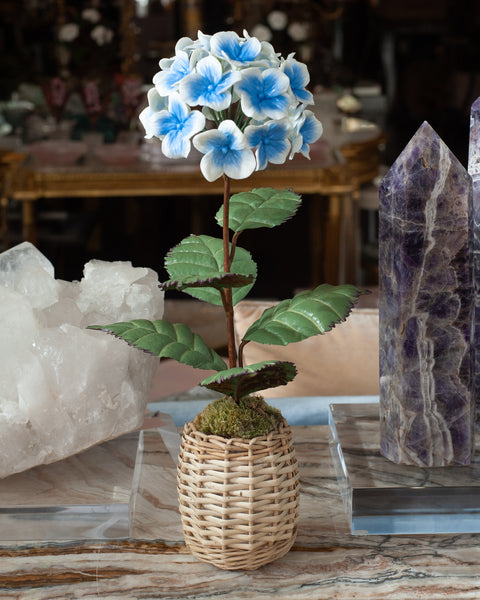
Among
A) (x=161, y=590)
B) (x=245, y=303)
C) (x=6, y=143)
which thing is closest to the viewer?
(x=161, y=590)

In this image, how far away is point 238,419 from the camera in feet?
2.37

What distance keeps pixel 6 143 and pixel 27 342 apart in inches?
143

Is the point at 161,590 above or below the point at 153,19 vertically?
below

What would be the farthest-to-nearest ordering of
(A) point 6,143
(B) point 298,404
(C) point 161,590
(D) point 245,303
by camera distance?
(A) point 6,143 → (D) point 245,303 → (B) point 298,404 → (C) point 161,590

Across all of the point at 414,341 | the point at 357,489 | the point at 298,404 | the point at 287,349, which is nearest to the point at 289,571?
the point at 357,489

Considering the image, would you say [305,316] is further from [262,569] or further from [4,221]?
[4,221]

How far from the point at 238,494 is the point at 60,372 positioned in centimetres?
22

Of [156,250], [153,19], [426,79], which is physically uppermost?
[153,19]

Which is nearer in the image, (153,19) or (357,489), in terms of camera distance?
(357,489)

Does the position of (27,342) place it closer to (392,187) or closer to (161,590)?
(161,590)

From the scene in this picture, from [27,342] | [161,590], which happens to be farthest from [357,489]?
[27,342]

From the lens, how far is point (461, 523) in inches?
31.5

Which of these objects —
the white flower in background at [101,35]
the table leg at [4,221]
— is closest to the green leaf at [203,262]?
the table leg at [4,221]

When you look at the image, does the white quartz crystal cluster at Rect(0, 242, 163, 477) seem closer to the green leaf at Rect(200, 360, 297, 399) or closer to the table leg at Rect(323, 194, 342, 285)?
the green leaf at Rect(200, 360, 297, 399)
